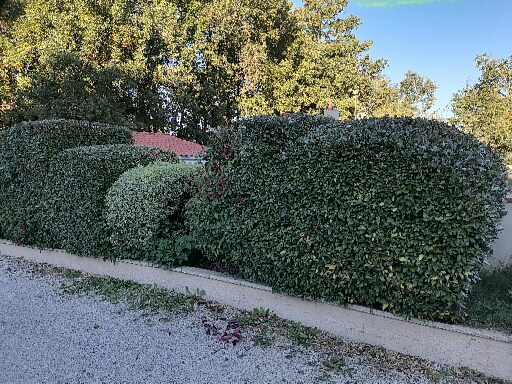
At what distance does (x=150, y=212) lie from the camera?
4.62 meters

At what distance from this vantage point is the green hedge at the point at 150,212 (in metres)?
4.63

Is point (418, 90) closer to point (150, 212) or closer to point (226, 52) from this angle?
point (226, 52)

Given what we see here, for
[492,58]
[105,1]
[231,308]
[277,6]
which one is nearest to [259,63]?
[277,6]

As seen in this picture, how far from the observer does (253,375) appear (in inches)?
113

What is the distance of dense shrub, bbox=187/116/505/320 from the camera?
3031 mm

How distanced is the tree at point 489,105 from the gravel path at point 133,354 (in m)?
12.9

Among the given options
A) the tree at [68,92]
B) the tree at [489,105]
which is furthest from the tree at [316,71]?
the tree at [68,92]

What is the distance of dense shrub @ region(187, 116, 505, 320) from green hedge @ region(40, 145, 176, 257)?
168 centimetres

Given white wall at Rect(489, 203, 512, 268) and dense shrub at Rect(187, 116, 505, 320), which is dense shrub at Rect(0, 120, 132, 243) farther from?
white wall at Rect(489, 203, 512, 268)

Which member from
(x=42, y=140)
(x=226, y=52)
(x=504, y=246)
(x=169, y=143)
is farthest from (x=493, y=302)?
(x=226, y=52)

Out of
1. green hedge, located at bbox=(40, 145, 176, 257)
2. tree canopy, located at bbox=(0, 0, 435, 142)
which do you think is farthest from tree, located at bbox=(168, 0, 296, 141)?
green hedge, located at bbox=(40, 145, 176, 257)

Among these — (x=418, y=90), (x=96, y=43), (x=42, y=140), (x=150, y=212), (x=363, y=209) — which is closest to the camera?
(x=363, y=209)

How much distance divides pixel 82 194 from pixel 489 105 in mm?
14840

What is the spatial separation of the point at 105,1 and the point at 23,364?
2060 cm
